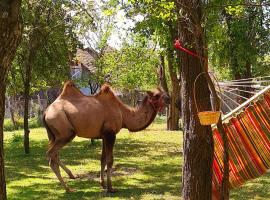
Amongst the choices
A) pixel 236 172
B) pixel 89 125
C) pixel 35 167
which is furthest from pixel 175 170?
pixel 236 172

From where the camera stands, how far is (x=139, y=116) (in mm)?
10031

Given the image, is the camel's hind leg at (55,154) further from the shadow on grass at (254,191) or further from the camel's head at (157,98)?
the shadow on grass at (254,191)

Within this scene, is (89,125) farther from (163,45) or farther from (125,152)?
(163,45)

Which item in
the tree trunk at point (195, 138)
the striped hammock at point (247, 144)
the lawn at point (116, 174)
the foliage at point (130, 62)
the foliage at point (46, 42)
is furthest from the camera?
the foliage at point (130, 62)

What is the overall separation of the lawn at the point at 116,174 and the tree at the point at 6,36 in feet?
14.1

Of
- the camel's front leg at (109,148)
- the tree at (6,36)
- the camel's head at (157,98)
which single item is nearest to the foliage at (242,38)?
the camel's head at (157,98)

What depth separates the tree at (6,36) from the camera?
4289mm

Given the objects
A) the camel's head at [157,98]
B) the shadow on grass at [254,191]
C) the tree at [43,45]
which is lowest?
the shadow on grass at [254,191]

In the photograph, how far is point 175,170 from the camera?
11.2 m

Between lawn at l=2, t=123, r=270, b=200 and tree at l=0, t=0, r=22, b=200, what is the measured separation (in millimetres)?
4306

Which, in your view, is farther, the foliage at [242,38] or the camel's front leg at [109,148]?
the foliage at [242,38]

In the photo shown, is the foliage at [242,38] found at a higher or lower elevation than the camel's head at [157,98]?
higher

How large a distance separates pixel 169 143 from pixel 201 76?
1242 centimetres

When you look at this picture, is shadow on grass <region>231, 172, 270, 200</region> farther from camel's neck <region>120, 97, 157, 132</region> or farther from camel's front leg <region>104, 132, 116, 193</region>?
camel's neck <region>120, 97, 157, 132</region>
